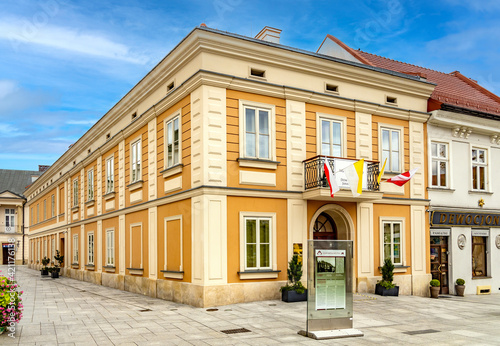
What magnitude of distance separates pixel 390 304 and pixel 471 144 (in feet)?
31.3

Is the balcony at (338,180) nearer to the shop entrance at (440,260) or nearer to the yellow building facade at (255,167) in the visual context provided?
the yellow building facade at (255,167)

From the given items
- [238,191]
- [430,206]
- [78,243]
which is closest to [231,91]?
[238,191]

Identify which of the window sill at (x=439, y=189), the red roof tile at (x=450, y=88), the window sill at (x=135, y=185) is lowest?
the window sill at (x=439, y=189)

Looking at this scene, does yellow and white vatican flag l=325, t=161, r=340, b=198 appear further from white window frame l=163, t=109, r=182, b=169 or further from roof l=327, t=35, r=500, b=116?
roof l=327, t=35, r=500, b=116

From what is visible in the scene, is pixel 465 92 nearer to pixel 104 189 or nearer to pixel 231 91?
pixel 231 91

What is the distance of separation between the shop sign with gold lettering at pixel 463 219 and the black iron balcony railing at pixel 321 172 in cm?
439

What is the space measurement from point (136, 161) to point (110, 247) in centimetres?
538

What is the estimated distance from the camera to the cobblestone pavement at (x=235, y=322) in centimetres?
1016

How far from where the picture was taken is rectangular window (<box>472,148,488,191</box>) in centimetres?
2150

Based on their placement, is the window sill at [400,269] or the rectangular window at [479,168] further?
the rectangular window at [479,168]

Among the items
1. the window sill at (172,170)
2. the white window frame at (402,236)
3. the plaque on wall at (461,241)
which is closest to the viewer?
the window sill at (172,170)

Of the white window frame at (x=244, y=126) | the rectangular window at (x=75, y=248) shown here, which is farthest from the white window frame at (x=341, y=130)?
the rectangular window at (x=75, y=248)

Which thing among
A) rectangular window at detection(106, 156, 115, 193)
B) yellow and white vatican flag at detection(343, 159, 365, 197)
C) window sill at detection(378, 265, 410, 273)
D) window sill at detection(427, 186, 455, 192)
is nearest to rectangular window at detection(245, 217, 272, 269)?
yellow and white vatican flag at detection(343, 159, 365, 197)

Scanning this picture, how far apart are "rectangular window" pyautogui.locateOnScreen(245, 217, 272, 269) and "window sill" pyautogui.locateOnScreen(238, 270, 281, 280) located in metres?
0.19
